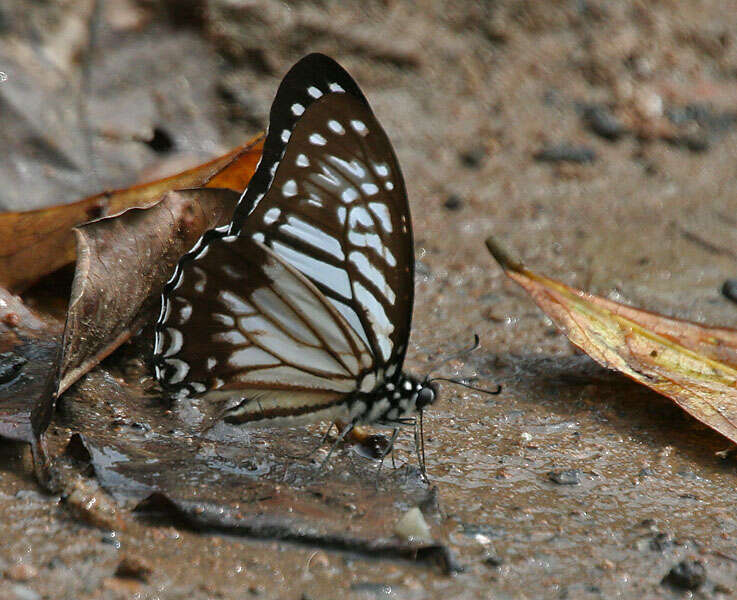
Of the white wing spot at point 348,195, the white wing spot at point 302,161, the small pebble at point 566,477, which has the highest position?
the white wing spot at point 302,161

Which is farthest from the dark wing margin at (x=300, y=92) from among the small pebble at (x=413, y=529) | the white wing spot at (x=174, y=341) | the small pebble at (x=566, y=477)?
the small pebble at (x=566, y=477)

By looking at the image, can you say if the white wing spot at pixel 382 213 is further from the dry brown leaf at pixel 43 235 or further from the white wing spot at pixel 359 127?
the dry brown leaf at pixel 43 235

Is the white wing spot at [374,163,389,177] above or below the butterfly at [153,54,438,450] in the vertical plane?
above

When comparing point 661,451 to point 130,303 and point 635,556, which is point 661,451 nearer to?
point 635,556

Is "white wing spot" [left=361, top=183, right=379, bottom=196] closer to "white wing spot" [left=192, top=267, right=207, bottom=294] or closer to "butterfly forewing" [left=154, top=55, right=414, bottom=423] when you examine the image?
"butterfly forewing" [left=154, top=55, right=414, bottom=423]

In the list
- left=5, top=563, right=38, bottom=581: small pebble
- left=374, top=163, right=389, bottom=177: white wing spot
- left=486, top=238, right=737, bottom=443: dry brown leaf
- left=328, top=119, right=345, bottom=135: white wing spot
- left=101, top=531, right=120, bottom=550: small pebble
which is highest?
left=328, top=119, right=345, bottom=135: white wing spot

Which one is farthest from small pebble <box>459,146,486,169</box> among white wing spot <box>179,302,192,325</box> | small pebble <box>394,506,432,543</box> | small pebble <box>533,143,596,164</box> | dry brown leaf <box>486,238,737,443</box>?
small pebble <box>394,506,432,543</box>

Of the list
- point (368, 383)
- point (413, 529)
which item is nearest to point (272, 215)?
point (368, 383)
